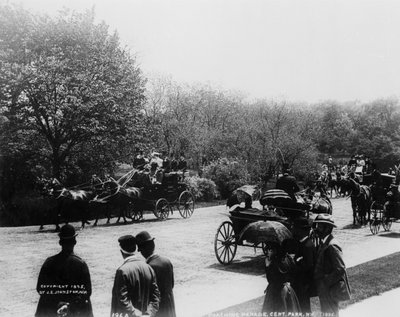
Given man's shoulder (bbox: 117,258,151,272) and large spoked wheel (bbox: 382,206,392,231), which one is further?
large spoked wheel (bbox: 382,206,392,231)

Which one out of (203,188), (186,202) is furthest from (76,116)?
(203,188)

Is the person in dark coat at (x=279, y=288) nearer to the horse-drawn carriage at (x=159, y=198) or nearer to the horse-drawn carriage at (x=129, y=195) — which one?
the horse-drawn carriage at (x=129, y=195)

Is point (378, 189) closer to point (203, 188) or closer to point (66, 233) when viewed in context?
point (203, 188)

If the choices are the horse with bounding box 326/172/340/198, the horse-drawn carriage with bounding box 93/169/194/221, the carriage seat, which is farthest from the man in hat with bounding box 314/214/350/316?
the horse with bounding box 326/172/340/198

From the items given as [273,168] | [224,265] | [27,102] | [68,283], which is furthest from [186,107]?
[68,283]

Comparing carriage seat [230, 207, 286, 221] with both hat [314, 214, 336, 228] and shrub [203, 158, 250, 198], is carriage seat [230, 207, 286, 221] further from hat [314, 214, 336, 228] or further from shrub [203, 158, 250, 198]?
shrub [203, 158, 250, 198]

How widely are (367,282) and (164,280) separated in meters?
6.23

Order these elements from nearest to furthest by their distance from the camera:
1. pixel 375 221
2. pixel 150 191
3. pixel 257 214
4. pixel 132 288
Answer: pixel 132 288 → pixel 257 214 → pixel 375 221 → pixel 150 191

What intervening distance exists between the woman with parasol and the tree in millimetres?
15772

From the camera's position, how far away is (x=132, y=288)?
4809 mm

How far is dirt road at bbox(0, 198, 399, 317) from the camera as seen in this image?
8422 millimetres

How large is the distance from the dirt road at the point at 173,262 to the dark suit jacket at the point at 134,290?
9.90 ft

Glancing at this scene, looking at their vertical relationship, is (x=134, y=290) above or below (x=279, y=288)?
above

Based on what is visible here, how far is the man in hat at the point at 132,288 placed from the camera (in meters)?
4.72
